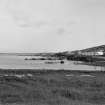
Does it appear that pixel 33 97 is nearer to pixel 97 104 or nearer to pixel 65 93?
pixel 65 93

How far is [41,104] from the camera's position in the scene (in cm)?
843

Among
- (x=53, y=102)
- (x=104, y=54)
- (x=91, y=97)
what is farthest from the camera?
(x=104, y=54)

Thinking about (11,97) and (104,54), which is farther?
(104,54)

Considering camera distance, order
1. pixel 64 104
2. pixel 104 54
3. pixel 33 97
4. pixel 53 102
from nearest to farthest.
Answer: pixel 64 104 < pixel 53 102 < pixel 33 97 < pixel 104 54

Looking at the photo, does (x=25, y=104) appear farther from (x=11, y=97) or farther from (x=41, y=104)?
(x=11, y=97)

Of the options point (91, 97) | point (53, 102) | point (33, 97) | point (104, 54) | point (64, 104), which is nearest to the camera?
point (64, 104)

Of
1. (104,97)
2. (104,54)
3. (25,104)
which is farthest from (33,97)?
(104,54)

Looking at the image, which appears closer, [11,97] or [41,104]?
[41,104]

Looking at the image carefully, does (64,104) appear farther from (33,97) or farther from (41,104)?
(33,97)

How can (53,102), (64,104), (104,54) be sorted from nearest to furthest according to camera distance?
(64,104), (53,102), (104,54)

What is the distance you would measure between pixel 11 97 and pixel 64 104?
378 cm

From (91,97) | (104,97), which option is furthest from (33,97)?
(104,97)

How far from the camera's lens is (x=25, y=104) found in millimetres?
8422

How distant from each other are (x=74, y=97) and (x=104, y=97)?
1.86 metres
